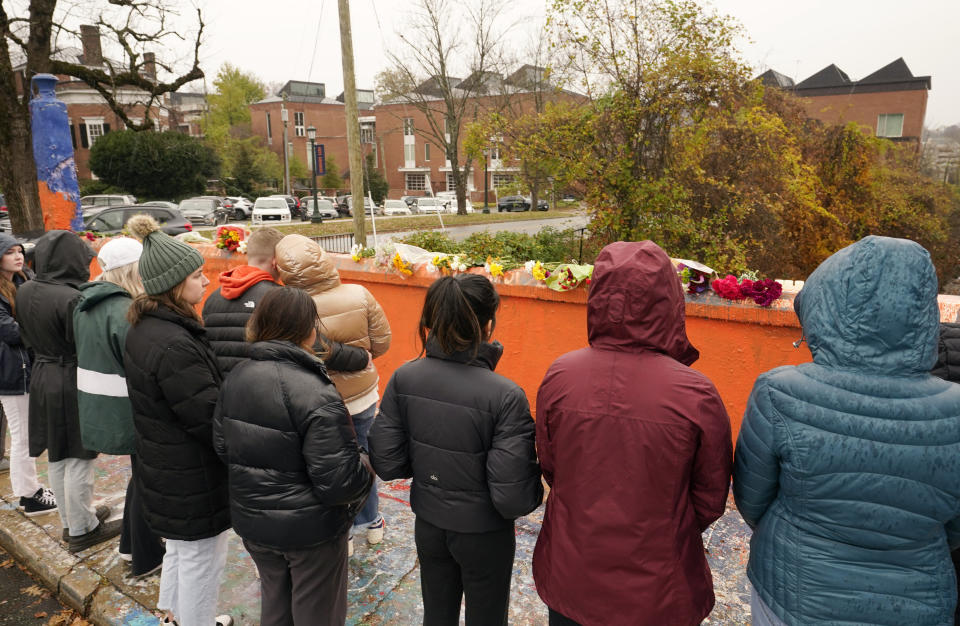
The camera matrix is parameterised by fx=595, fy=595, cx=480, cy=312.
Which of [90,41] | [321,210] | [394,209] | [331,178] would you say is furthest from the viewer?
[331,178]

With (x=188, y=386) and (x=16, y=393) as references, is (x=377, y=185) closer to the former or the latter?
(x=16, y=393)

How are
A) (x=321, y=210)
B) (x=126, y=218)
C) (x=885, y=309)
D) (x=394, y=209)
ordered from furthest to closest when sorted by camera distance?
(x=394, y=209) → (x=321, y=210) → (x=126, y=218) → (x=885, y=309)

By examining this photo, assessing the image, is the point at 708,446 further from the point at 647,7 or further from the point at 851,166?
the point at 851,166

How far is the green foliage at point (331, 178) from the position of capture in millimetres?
54500

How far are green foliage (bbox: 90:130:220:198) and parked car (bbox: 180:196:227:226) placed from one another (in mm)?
6884

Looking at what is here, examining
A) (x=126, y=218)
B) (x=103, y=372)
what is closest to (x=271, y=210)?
(x=126, y=218)

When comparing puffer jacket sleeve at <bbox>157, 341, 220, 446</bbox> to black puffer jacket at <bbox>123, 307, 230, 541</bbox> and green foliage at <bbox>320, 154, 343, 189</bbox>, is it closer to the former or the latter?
black puffer jacket at <bbox>123, 307, 230, 541</bbox>

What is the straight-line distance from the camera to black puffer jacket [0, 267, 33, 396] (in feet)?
13.3

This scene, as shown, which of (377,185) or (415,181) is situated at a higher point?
(415,181)

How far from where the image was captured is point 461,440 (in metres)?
2.12

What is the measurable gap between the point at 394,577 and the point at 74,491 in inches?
80.9

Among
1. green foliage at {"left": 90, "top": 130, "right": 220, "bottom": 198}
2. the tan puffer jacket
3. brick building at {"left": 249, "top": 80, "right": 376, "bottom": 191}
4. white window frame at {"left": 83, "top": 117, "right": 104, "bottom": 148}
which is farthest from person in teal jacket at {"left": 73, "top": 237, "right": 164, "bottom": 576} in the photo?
brick building at {"left": 249, "top": 80, "right": 376, "bottom": 191}

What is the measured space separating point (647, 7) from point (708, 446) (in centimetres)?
873

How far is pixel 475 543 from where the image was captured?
7.13ft
